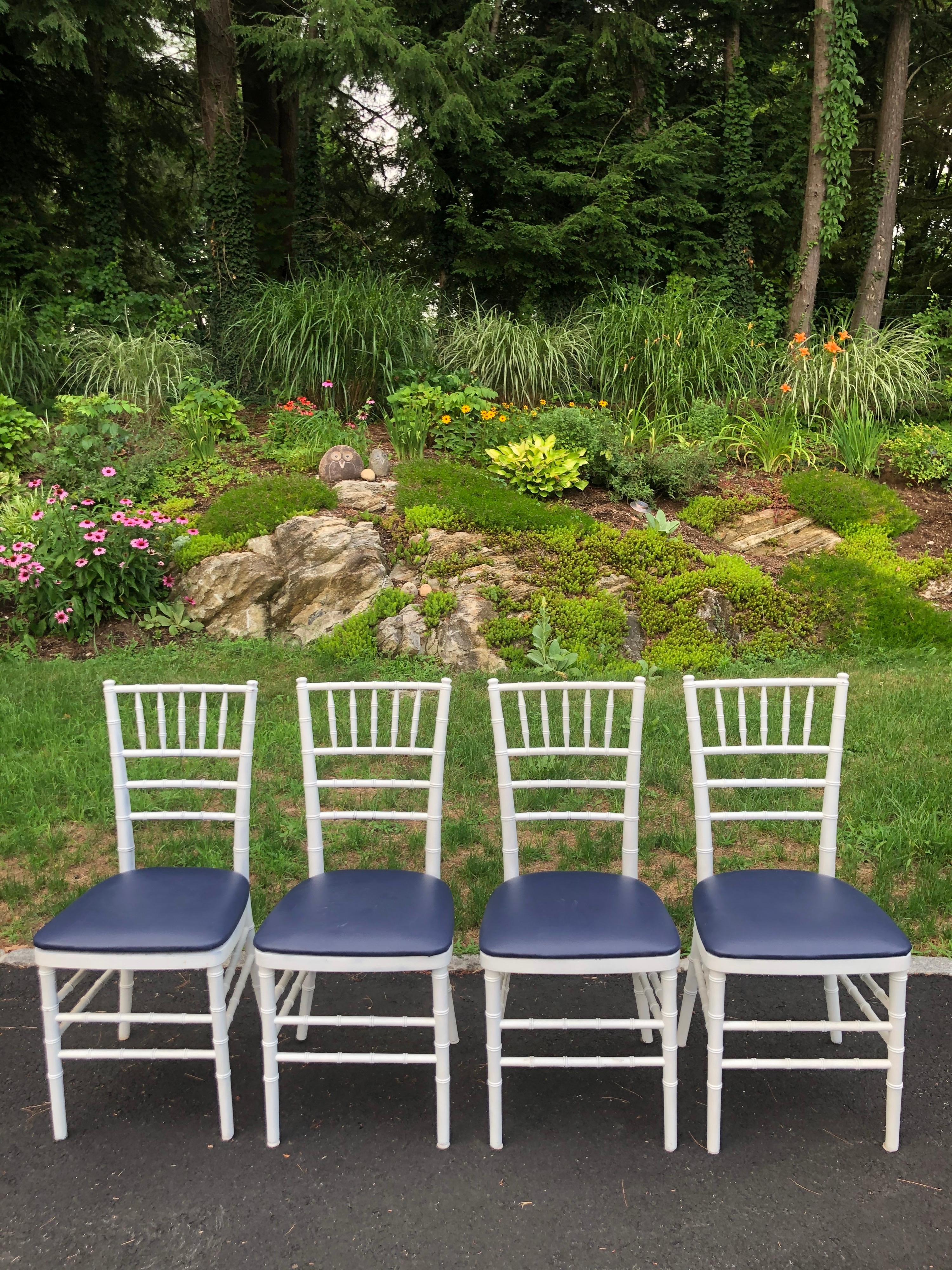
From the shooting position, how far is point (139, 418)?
25.3 ft

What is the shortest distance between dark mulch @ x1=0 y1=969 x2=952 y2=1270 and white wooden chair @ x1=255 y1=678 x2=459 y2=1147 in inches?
5.0

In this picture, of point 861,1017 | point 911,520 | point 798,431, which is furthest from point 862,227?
point 861,1017

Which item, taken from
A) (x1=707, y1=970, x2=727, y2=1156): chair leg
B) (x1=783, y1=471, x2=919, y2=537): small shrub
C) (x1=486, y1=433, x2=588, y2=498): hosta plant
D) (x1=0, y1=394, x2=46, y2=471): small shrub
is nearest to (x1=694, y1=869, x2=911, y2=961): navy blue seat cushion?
(x1=707, y1=970, x2=727, y2=1156): chair leg

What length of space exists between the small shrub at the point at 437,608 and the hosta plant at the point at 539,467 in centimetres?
133

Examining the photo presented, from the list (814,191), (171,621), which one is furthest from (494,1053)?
(814,191)

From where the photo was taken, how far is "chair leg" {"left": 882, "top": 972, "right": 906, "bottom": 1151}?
2322 millimetres

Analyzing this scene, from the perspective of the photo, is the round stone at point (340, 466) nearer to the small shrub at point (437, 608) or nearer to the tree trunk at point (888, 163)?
the small shrub at point (437, 608)

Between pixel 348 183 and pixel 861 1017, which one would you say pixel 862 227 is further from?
pixel 861 1017

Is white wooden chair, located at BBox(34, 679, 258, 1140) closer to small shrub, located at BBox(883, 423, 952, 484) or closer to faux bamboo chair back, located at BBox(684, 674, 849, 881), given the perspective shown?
faux bamboo chair back, located at BBox(684, 674, 849, 881)

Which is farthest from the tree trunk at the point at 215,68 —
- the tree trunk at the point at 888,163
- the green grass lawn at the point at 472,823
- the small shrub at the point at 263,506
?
the tree trunk at the point at 888,163

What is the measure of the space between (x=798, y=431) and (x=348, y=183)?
8486 mm

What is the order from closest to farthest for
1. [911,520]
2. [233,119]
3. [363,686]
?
[363,686] < [911,520] < [233,119]

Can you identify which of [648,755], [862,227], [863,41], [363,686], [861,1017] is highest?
[863,41]

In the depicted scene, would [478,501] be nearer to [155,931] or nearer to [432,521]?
[432,521]
